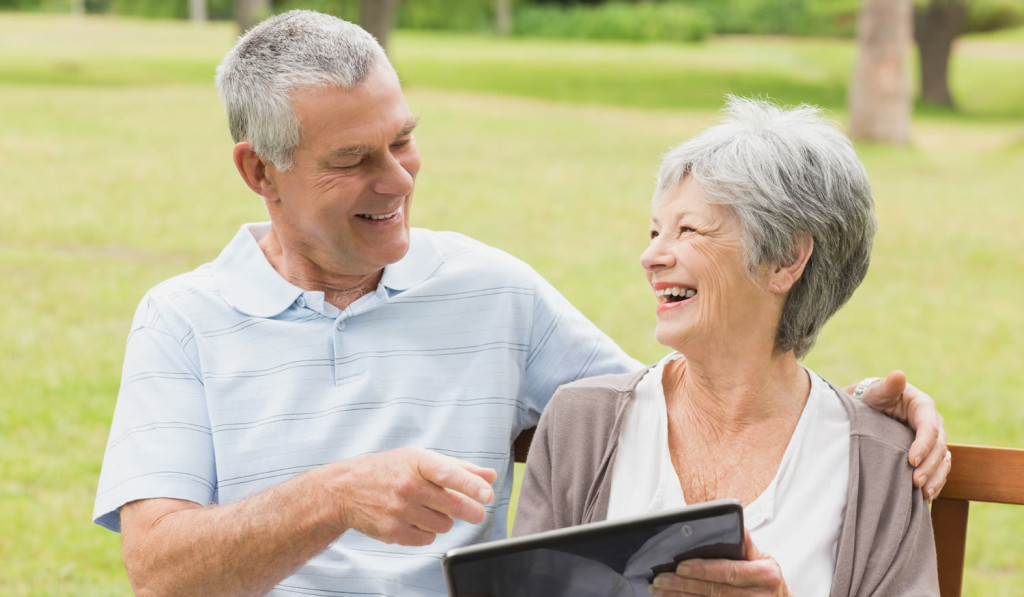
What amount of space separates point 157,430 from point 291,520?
A: 0.46 m

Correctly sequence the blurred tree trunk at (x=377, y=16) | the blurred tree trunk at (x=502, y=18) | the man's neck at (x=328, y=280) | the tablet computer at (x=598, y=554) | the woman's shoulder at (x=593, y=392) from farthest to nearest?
the blurred tree trunk at (x=502, y=18), the blurred tree trunk at (x=377, y=16), the man's neck at (x=328, y=280), the woman's shoulder at (x=593, y=392), the tablet computer at (x=598, y=554)

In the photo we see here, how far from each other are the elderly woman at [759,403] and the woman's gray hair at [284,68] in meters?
0.73

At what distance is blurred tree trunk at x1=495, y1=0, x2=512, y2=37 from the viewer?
143 feet

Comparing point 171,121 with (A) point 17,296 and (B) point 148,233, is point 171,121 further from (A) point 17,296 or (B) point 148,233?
(A) point 17,296

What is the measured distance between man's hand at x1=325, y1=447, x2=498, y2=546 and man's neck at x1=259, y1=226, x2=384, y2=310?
67 cm

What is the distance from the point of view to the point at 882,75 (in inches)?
690

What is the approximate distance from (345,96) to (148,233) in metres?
8.35

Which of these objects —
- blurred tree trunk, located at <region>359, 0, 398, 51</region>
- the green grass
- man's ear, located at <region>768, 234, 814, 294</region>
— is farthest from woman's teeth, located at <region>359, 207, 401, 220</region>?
blurred tree trunk, located at <region>359, 0, 398, 51</region>

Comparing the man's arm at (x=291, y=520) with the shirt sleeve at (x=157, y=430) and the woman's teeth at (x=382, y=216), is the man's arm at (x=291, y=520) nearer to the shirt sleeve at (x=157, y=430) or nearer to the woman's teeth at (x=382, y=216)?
the shirt sleeve at (x=157, y=430)

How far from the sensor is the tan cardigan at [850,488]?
93.1 inches

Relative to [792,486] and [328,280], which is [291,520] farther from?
[792,486]

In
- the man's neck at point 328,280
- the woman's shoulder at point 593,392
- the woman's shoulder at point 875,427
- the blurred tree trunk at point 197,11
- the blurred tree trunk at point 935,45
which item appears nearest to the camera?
the woman's shoulder at point 875,427

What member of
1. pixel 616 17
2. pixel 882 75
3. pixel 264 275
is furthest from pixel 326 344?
pixel 616 17

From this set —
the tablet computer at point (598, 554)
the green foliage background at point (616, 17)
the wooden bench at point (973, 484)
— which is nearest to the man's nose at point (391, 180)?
the tablet computer at point (598, 554)
